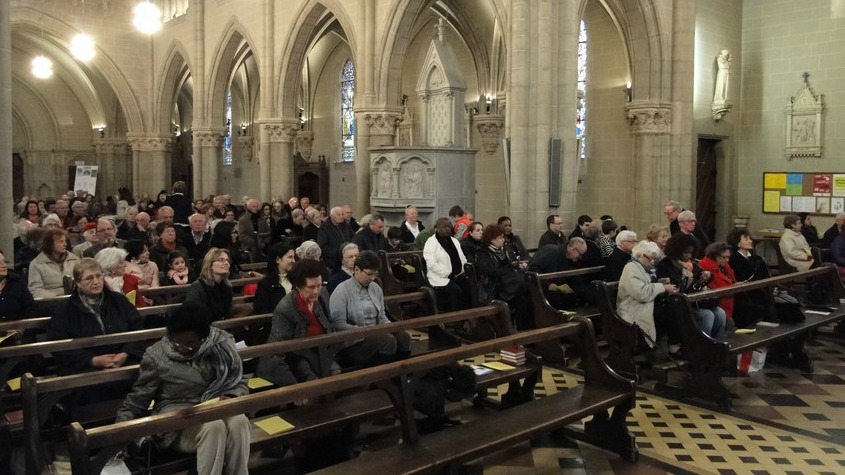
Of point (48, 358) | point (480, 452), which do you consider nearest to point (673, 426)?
point (480, 452)

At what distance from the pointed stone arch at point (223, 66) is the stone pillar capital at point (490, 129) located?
23.5ft

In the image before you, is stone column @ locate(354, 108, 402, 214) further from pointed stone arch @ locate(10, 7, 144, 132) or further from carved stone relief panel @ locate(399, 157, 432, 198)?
pointed stone arch @ locate(10, 7, 144, 132)

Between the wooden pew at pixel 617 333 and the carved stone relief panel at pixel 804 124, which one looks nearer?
the wooden pew at pixel 617 333

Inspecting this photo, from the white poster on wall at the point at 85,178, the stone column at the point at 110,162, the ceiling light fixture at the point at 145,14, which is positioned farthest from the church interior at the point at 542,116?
the ceiling light fixture at the point at 145,14

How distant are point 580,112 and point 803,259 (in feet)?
27.1

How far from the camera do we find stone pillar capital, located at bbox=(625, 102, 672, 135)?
1374 cm

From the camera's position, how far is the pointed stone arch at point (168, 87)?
2488 cm

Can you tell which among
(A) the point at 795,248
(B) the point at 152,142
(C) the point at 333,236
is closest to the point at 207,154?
(B) the point at 152,142

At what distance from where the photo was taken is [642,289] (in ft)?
21.3

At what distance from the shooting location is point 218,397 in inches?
151

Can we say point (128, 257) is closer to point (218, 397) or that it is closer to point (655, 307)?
point (218, 397)

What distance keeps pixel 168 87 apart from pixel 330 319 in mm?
22664

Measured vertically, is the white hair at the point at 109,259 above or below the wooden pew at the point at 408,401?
above

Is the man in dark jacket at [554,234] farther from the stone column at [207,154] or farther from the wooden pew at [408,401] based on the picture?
the stone column at [207,154]
